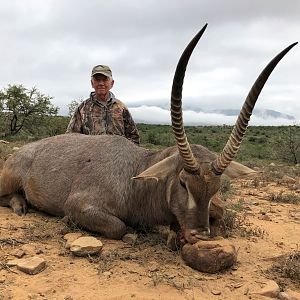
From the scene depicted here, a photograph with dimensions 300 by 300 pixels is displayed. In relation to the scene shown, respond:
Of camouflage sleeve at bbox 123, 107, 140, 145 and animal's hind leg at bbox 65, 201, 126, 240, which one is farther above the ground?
camouflage sleeve at bbox 123, 107, 140, 145

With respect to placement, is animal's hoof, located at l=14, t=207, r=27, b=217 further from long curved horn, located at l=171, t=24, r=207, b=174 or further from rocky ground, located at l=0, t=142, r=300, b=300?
long curved horn, located at l=171, t=24, r=207, b=174

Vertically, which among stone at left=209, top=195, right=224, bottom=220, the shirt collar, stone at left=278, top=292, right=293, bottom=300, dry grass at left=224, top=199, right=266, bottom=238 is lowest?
stone at left=278, top=292, right=293, bottom=300

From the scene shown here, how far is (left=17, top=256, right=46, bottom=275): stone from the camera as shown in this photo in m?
4.01

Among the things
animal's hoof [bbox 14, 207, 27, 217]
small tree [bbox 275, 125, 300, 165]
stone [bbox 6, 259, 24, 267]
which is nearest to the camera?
stone [bbox 6, 259, 24, 267]

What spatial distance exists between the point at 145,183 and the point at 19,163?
2227 mm

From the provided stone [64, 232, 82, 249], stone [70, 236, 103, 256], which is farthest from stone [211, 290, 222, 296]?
stone [64, 232, 82, 249]

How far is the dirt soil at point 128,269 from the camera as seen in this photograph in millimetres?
3736

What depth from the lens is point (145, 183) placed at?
532cm

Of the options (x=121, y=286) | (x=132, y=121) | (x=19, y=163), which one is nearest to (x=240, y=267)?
(x=121, y=286)

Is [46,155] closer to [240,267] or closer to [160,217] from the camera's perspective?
[160,217]

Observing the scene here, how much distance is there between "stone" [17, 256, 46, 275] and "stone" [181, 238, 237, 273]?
1378 millimetres

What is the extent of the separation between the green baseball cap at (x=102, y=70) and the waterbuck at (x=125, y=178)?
1911 millimetres

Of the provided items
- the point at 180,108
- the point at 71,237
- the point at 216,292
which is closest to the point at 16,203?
the point at 71,237

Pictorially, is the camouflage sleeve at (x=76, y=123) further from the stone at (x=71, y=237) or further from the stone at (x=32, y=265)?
the stone at (x=32, y=265)
